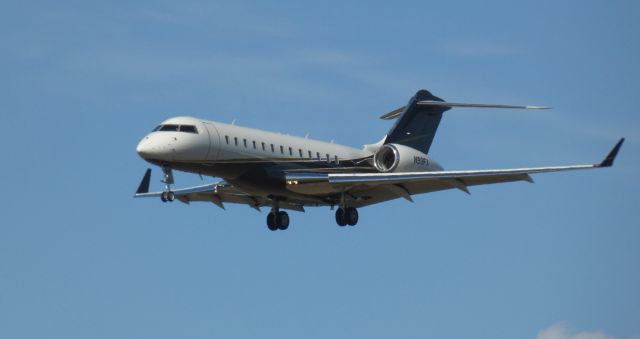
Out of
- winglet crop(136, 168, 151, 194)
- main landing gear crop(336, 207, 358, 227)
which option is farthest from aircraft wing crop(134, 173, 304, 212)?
main landing gear crop(336, 207, 358, 227)

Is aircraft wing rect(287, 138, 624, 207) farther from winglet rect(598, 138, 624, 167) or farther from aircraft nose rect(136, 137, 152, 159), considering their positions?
aircraft nose rect(136, 137, 152, 159)

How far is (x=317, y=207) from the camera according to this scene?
4362 centimetres

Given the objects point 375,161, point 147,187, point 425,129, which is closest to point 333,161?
point 375,161

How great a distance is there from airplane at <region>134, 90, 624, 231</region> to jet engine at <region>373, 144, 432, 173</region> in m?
0.03

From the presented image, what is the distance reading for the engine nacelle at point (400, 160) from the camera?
139 feet

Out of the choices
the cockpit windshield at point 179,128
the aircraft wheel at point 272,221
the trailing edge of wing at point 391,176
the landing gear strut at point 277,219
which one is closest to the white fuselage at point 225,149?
the cockpit windshield at point 179,128

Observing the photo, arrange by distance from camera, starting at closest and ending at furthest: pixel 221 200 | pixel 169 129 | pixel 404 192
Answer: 1. pixel 169 129
2. pixel 404 192
3. pixel 221 200

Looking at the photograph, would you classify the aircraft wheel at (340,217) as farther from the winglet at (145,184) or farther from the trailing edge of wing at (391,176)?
the winglet at (145,184)

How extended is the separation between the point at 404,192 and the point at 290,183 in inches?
142

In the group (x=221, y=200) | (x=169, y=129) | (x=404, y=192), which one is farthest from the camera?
(x=221, y=200)

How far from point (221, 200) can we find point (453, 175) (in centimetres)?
920

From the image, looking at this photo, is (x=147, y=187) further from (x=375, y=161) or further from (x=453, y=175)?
(x=453, y=175)

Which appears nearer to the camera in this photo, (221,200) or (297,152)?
(297,152)

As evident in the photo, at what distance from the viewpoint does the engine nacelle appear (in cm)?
4247
